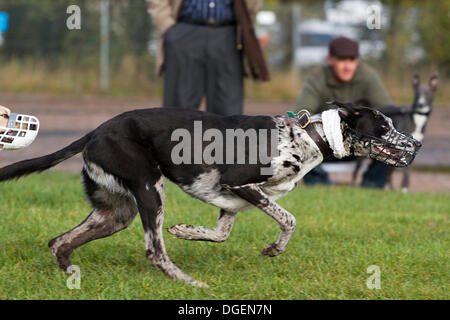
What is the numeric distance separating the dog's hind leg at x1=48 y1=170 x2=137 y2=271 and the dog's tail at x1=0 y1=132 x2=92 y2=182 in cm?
22

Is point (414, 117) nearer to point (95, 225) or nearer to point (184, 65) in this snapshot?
point (184, 65)

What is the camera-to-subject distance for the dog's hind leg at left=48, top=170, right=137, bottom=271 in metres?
5.07

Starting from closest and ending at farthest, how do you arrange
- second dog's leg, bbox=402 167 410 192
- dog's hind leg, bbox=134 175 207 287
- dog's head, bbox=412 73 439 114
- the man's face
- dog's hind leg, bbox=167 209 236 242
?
dog's hind leg, bbox=134 175 207 287
dog's hind leg, bbox=167 209 236 242
the man's face
second dog's leg, bbox=402 167 410 192
dog's head, bbox=412 73 439 114

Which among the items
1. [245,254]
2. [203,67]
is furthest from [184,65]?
[245,254]

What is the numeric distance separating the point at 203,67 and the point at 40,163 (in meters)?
3.43

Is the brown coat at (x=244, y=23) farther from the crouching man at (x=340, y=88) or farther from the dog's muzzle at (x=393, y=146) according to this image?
the dog's muzzle at (x=393, y=146)

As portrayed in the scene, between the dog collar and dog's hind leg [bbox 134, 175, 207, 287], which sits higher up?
the dog collar

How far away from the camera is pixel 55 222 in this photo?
20.8 ft

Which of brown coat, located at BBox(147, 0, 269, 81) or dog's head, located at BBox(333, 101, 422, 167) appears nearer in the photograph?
dog's head, located at BBox(333, 101, 422, 167)

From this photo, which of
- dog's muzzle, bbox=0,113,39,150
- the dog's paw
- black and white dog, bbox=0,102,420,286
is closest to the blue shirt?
black and white dog, bbox=0,102,420,286

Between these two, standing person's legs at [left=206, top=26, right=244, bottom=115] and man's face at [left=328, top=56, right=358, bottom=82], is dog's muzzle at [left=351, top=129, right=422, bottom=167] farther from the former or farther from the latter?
man's face at [left=328, top=56, right=358, bottom=82]
